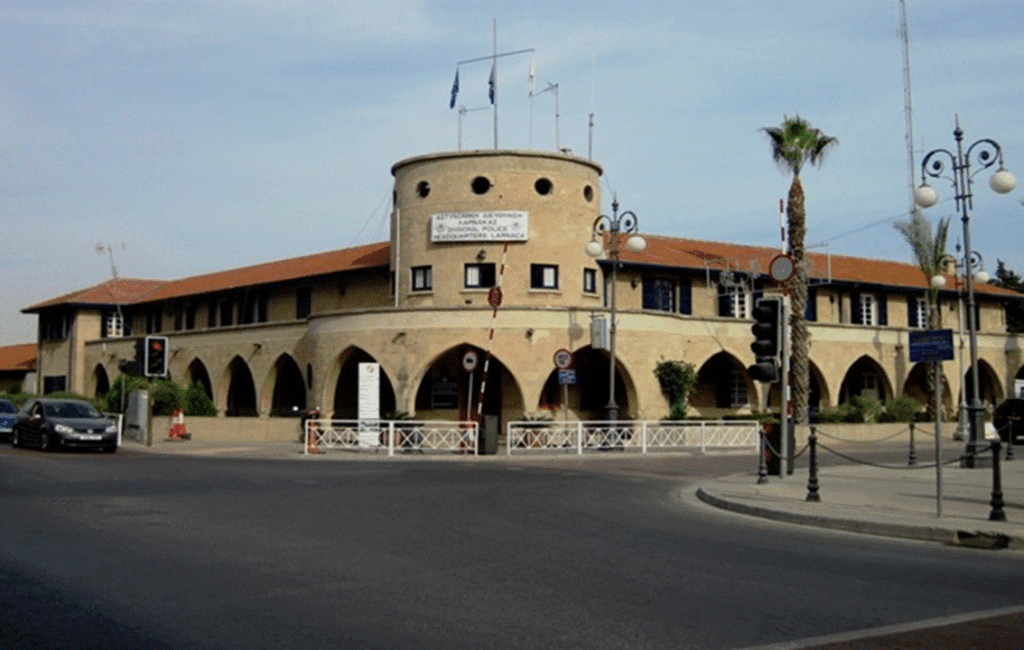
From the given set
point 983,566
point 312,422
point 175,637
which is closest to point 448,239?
point 312,422

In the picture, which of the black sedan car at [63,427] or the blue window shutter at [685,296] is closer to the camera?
the black sedan car at [63,427]

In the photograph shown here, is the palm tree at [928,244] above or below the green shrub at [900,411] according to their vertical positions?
above

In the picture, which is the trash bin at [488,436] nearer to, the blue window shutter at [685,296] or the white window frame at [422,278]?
the white window frame at [422,278]

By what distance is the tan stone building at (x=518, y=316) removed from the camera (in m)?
36.6

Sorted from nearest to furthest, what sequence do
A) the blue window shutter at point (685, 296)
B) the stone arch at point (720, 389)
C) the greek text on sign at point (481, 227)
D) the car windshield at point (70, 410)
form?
the car windshield at point (70, 410) < the greek text on sign at point (481, 227) < the blue window shutter at point (685, 296) < the stone arch at point (720, 389)

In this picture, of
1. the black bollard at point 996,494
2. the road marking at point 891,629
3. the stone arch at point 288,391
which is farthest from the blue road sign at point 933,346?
the stone arch at point 288,391

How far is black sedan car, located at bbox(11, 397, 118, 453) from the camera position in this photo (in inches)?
1084

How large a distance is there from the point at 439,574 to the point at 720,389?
3619 cm

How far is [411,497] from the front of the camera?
16672mm

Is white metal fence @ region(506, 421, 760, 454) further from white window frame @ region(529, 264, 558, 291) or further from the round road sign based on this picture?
white window frame @ region(529, 264, 558, 291)

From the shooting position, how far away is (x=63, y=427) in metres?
27.5

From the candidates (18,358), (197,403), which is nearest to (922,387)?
(197,403)

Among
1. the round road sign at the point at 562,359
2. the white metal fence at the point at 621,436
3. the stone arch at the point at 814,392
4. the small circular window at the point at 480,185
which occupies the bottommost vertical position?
the white metal fence at the point at 621,436

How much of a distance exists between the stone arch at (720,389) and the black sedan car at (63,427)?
76.5ft
